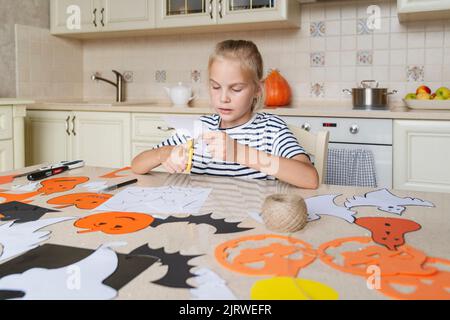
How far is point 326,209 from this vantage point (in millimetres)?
825

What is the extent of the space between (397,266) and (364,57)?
7.55 feet

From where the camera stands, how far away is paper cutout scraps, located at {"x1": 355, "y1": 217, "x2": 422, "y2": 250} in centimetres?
65

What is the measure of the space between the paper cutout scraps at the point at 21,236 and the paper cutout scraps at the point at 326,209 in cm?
42

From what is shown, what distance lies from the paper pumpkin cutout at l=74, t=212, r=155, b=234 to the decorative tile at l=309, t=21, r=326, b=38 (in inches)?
88.0

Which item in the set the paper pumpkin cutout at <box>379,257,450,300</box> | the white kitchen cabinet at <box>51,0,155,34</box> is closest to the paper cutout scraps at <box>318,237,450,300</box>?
the paper pumpkin cutout at <box>379,257,450,300</box>

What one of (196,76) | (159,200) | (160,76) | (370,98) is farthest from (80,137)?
(159,200)

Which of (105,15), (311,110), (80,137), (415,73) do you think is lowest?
(80,137)

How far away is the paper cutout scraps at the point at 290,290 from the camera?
48cm

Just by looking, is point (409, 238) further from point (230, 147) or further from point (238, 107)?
point (238, 107)

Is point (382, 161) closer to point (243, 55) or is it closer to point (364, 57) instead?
point (364, 57)

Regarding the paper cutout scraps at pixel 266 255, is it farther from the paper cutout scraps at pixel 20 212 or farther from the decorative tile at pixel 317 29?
the decorative tile at pixel 317 29

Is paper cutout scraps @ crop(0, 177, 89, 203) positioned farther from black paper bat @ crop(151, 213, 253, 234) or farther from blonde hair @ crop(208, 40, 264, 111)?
blonde hair @ crop(208, 40, 264, 111)

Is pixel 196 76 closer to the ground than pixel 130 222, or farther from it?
farther from it

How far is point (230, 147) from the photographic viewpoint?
0.98 metres
